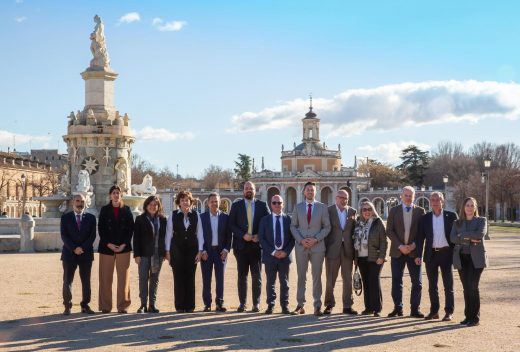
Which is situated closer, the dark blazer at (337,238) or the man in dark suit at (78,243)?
the man in dark suit at (78,243)

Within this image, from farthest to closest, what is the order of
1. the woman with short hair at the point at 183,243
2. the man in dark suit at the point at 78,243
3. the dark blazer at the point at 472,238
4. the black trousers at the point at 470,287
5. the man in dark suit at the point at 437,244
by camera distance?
the woman with short hair at the point at 183,243, the man in dark suit at the point at 78,243, the man in dark suit at the point at 437,244, the dark blazer at the point at 472,238, the black trousers at the point at 470,287

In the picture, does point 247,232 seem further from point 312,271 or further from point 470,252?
point 470,252

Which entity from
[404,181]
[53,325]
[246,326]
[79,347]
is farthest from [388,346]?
[404,181]

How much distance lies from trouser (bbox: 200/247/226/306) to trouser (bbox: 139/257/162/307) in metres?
0.76

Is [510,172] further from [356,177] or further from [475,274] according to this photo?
[475,274]

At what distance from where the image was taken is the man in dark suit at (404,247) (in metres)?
10.9

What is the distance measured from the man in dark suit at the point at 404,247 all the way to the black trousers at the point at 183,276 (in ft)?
9.99

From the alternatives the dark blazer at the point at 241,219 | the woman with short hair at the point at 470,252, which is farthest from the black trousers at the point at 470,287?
the dark blazer at the point at 241,219

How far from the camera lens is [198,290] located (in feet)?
46.8

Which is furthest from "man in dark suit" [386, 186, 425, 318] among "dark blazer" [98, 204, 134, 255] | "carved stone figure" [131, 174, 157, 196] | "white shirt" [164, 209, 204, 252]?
"carved stone figure" [131, 174, 157, 196]

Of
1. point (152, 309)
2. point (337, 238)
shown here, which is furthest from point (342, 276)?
point (152, 309)

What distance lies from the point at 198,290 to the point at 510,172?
66329mm

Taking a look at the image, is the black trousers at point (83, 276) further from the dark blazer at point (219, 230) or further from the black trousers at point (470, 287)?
the black trousers at point (470, 287)

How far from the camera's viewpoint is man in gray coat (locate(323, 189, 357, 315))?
11.2 meters
